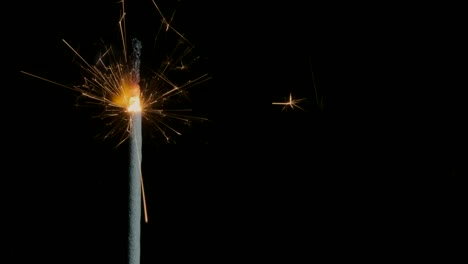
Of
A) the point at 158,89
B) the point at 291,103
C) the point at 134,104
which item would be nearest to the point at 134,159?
the point at 134,104

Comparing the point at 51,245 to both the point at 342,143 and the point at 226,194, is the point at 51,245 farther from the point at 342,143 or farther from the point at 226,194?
the point at 342,143

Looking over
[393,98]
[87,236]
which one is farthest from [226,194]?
[393,98]

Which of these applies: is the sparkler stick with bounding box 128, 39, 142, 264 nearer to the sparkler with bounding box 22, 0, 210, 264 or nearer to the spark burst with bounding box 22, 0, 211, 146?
the sparkler with bounding box 22, 0, 210, 264

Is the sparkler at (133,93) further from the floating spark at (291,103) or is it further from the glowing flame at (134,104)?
the floating spark at (291,103)

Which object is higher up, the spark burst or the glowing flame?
the spark burst

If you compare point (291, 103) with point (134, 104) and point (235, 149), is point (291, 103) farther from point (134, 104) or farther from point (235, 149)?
point (134, 104)

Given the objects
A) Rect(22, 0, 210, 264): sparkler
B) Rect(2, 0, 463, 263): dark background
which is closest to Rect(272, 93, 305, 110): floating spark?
Rect(2, 0, 463, 263): dark background

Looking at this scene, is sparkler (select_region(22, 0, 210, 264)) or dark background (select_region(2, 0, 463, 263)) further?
dark background (select_region(2, 0, 463, 263))
